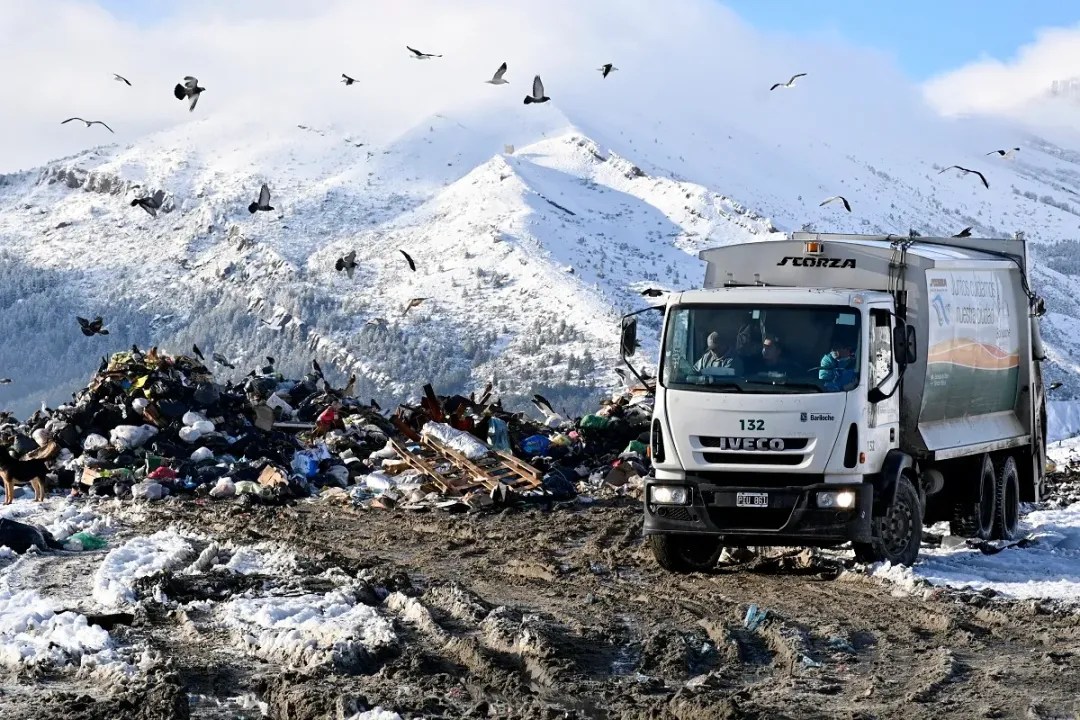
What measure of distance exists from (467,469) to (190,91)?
5.73 m

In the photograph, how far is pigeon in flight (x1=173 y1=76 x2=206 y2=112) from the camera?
16.8m

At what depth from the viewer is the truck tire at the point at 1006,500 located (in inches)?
545

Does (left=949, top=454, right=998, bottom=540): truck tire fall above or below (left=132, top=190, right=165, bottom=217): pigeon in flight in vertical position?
below

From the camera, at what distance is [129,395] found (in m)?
21.8

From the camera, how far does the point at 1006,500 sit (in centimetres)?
1409

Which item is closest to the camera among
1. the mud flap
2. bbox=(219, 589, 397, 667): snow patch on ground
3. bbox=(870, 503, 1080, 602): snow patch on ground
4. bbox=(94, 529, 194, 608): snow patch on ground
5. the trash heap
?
bbox=(219, 589, 397, 667): snow patch on ground

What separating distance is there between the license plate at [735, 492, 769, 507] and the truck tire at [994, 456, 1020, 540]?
386 centimetres

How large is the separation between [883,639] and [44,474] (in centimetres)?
1295

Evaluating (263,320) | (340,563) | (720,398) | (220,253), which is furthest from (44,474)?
(220,253)

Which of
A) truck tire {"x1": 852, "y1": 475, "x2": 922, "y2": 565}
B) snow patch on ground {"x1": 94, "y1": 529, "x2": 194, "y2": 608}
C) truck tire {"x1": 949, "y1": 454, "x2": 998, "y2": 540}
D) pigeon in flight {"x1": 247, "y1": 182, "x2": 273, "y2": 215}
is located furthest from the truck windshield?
pigeon in flight {"x1": 247, "y1": 182, "x2": 273, "y2": 215}

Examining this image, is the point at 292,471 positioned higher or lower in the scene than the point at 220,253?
lower

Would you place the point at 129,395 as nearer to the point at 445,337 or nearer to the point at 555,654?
the point at 555,654

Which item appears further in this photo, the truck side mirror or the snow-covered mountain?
the snow-covered mountain

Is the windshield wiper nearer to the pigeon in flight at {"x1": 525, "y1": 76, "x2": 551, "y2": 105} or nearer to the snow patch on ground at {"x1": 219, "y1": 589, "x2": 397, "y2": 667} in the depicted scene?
the snow patch on ground at {"x1": 219, "y1": 589, "x2": 397, "y2": 667}
